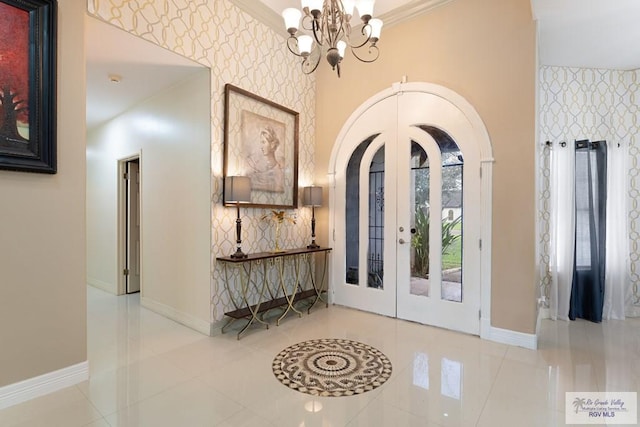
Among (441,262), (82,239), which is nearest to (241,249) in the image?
(82,239)

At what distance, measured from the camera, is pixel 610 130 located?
3.99 meters

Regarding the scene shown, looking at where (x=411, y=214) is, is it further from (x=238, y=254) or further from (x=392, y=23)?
(x=392, y=23)

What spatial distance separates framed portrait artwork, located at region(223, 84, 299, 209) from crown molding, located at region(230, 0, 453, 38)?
0.92 metres

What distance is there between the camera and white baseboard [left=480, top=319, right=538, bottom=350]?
2990 mm

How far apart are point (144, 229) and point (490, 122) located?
425 cm

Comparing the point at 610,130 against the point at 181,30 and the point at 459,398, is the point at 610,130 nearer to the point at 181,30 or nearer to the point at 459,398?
the point at 459,398

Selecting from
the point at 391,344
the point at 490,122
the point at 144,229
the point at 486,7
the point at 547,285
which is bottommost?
the point at 391,344

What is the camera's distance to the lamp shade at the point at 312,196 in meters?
4.11

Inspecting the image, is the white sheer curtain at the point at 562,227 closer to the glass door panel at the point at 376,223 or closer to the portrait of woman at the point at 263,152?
the glass door panel at the point at 376,223

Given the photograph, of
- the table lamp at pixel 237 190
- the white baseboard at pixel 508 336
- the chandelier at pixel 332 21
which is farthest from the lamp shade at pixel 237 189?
the white baseboard at pixel 508 336

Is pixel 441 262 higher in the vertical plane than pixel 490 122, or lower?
lower

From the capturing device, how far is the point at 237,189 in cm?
320

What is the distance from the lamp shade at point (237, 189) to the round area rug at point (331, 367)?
1495 millimetres

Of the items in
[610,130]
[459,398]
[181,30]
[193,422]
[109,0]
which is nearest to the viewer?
[193,422]
